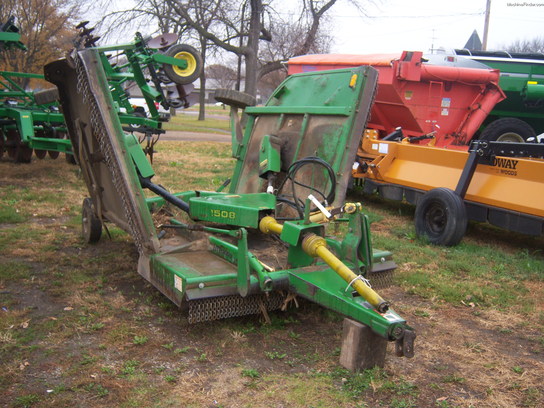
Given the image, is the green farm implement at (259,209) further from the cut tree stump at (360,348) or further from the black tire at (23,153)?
the black tire at (23,153)

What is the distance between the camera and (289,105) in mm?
5312

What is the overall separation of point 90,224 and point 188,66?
10.6 ft

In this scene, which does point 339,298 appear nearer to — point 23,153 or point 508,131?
point 508,131

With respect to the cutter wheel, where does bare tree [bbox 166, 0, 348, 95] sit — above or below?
above

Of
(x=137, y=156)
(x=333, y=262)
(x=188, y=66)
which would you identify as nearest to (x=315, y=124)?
(x=137, y=156)

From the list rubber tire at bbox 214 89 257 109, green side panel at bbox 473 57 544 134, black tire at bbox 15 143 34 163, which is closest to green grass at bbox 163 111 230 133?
black tire at bbox 15 143 34 163

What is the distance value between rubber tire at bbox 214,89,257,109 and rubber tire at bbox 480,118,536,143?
522cm

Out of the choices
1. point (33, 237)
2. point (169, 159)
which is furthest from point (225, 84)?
point (33, 237)

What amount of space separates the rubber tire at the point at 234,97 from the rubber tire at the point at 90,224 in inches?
66.1

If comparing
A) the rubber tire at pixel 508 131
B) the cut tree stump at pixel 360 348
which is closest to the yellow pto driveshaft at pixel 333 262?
the cut tree stump at pixel 360 348

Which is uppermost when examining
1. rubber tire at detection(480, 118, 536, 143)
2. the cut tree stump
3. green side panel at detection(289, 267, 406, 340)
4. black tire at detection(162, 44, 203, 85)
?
black tire at detection(162, 44, 203, 85)

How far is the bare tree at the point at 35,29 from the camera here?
17547 millimetres

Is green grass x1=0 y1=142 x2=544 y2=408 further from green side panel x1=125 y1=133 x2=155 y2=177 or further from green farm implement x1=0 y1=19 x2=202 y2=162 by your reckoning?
green farm implement x1=0 y1=19 x2=202 y2=162

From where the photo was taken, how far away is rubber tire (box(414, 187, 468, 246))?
5934 millimetres
